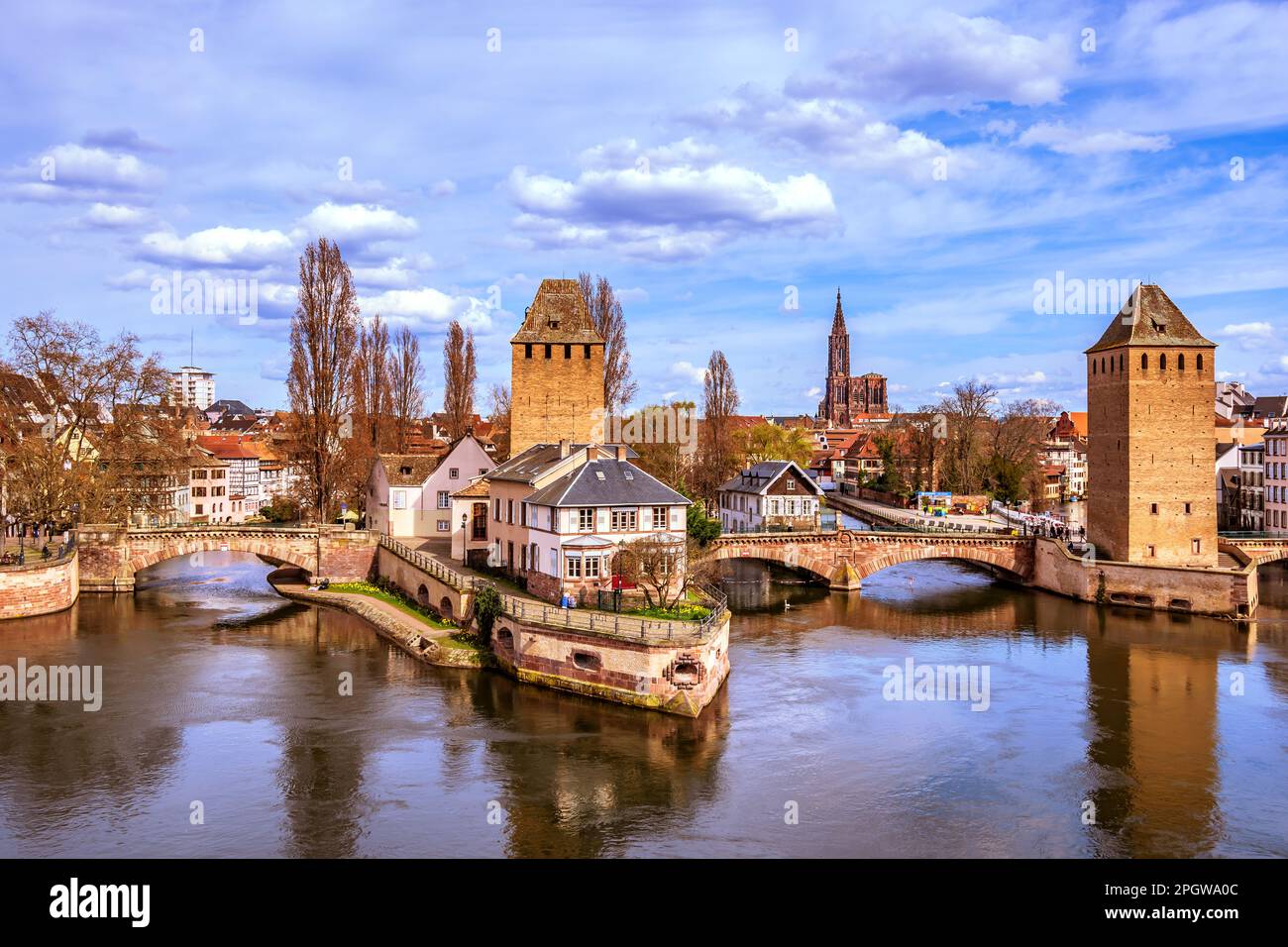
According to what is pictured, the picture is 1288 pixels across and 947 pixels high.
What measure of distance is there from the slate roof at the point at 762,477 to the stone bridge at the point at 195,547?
78.9 feet

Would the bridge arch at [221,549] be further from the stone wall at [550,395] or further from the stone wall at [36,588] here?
the stone wall at [550,395]

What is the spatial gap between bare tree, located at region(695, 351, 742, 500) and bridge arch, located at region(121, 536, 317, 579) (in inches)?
1243

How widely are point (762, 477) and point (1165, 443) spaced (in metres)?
23.0

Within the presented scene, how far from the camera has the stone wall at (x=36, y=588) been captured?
149 ft

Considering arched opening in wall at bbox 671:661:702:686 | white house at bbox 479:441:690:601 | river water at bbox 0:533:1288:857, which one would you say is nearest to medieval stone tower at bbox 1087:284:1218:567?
river water at bbox 0:533:1288:857

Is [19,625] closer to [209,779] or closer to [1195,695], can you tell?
[209,779]

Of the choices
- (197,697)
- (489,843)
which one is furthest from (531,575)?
(489,843)

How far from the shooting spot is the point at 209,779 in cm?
2519

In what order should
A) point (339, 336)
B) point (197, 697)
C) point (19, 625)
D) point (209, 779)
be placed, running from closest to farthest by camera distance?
point (209, 779) → point (197, 697) → point (19, 625) → point (339, 336)

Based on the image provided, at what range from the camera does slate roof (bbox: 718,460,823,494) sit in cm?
6388

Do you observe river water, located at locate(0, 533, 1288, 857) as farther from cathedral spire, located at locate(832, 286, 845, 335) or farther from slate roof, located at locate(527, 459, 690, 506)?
cathedral spire, located at locate(832, 286, 845, 335)
